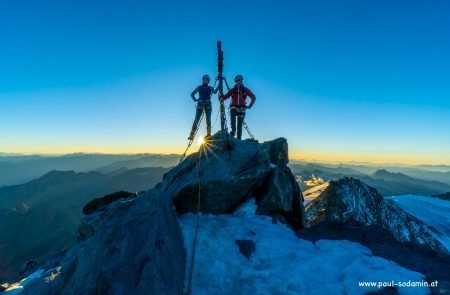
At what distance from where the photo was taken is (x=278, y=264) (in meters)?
10.5

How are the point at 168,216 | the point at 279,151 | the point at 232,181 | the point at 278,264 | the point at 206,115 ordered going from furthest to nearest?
the point at 206,115 < the point at 279,151 < the point at 232,181 < the point at 168,216 < the point at 278,264

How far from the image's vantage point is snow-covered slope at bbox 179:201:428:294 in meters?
9.04

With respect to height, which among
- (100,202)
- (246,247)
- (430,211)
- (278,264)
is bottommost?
(430,211)

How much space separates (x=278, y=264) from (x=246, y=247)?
1445 millimetres

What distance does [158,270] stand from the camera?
26.4ft

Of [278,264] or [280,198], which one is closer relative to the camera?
[278,264]

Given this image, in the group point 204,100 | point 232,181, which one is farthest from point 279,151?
point 204,100

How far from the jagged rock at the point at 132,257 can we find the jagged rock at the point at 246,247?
2343 mm

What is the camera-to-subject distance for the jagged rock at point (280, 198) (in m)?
14.9

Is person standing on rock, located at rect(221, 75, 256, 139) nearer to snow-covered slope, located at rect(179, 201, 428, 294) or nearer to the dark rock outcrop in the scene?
the dark rock outcrop

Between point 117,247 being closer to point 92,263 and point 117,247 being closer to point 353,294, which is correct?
point 92,263

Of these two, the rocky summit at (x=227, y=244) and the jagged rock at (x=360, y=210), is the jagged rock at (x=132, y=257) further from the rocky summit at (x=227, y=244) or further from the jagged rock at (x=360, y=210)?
the jagged rock at (x=360, y=210)

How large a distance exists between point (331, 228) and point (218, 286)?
672 cm

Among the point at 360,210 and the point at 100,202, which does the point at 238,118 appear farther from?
the point at 360,210
